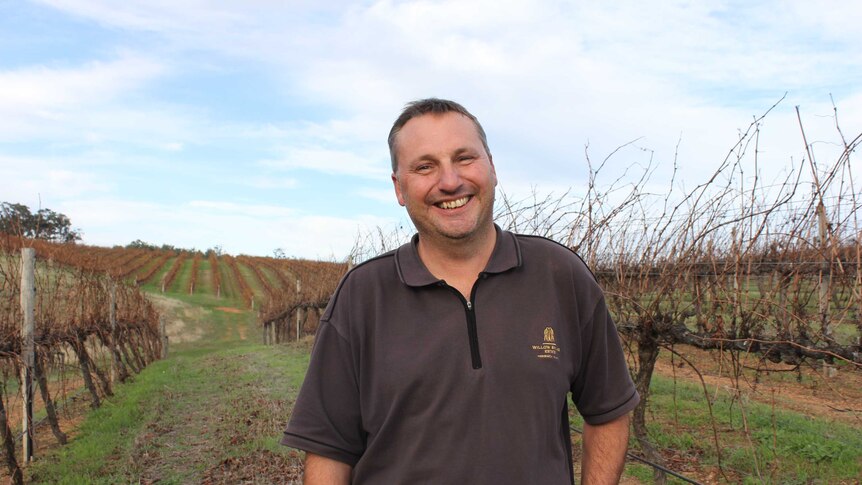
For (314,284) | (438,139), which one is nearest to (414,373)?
(438,139)

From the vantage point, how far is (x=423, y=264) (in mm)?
1738

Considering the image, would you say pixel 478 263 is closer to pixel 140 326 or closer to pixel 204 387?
pixel 204 387

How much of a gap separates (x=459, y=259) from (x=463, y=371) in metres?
0.33

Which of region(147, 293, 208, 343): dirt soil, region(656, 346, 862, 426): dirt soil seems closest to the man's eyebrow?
region(656, 346, 862, 426): dirt soil

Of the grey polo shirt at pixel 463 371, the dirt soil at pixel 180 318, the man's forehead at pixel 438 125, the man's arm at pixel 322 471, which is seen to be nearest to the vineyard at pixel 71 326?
the man's arm at pixel 322 471

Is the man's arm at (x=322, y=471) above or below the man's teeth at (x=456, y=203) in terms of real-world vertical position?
below

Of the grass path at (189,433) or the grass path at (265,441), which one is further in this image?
the grass path at (189,433)

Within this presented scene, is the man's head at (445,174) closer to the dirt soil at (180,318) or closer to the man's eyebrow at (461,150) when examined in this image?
the man's eyebrow at (461,150)

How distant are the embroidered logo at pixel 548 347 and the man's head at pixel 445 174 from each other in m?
0.32

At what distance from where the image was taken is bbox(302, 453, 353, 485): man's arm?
5.53 feet

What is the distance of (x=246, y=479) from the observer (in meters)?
5.79

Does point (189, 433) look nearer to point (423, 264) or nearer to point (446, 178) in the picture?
point (423, 264)

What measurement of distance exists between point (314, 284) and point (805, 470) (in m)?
18.4

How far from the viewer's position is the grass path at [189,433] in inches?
244
